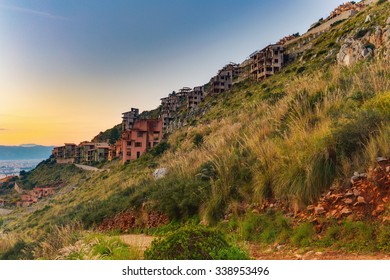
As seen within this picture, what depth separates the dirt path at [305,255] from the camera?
337 cm

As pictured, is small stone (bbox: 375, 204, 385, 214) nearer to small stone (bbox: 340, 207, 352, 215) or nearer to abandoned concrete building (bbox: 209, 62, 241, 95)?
small stone (bbox: 340, 207, 352, 215)

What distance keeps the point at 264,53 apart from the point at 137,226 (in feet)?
186

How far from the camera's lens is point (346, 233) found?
12.3 feet

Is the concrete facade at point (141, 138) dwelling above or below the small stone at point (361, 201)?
above

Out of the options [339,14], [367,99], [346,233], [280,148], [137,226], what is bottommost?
[137,226]

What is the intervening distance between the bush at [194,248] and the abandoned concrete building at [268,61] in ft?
180

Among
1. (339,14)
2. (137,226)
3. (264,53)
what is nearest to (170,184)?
(137,226)

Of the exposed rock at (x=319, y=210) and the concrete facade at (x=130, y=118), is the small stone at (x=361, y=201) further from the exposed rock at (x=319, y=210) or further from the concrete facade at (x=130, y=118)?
the concrete facade at (x=130, y=118)

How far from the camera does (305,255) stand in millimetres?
3654

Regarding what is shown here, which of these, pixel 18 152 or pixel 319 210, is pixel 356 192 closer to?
pixel 319 210

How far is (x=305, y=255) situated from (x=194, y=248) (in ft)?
4.48

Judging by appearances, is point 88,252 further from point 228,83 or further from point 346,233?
point 228,83

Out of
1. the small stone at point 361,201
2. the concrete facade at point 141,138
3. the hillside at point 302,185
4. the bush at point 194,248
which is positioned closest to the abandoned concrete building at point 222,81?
the concrete facade at point 141,138
